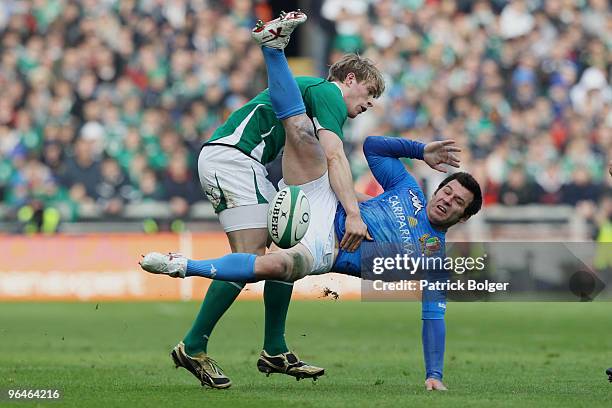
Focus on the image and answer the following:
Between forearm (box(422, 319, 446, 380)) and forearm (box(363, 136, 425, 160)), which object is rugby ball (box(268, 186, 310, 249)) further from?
forearm (box(422, 319, 446, 380))

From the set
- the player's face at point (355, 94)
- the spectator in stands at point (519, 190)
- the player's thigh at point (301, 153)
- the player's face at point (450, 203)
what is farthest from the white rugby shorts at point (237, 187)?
the spectator in stands at point (519, 190)

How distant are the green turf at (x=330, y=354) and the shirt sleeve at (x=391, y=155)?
4.60 feet

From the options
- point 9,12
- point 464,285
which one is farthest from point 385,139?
point 9,12

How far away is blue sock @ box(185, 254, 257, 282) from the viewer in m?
Result: 8.32

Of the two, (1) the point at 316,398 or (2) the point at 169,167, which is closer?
(1) the point at 316,398

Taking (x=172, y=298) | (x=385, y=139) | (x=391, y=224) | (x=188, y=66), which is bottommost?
(x=172, y=298)

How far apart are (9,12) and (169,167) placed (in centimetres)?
551

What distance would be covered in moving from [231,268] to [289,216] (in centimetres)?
51

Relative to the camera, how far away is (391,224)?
8922 millimetres

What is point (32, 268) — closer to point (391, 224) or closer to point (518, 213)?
point (518, 213)

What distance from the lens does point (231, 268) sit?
8.38m

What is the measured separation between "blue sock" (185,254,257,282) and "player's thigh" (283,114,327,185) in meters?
0.82

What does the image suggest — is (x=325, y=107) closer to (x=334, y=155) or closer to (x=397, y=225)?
(x=334, y=155)

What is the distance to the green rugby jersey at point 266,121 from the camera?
8875mm
